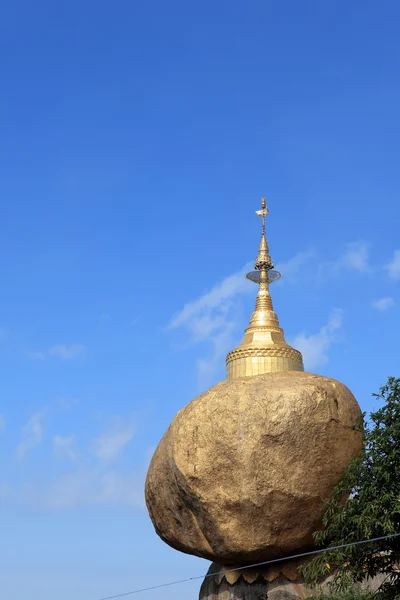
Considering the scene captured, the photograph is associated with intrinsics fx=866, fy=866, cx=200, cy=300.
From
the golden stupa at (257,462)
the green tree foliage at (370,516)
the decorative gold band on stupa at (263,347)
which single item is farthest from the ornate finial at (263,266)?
the green tree foliage at (370,516)

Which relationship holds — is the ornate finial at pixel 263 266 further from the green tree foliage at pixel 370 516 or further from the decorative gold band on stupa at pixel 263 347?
the green tree foliage at pixel 370 516

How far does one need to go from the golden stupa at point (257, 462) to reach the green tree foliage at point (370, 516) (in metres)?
0.82

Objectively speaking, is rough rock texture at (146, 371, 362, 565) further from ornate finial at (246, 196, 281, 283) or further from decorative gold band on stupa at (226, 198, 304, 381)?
ornate finial at (246, 196, 281, 283)

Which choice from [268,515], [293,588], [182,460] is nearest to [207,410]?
[182,460]

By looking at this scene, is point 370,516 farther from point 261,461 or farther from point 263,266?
point 263,266

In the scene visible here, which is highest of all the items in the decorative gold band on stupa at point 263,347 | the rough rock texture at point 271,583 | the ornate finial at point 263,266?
the ornate finial at point 263,266

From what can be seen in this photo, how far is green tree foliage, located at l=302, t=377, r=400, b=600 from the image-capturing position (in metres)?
18.9

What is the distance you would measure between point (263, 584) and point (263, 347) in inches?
251

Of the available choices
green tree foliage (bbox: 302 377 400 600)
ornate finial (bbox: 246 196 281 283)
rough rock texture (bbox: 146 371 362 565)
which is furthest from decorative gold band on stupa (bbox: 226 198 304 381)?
green tree foliage (bbox: 302 377 400 600)

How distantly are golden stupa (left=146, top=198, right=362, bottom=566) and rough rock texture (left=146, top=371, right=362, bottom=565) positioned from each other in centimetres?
2

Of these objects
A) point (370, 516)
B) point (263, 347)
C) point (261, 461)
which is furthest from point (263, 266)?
point (370, 516)

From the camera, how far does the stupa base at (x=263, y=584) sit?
21.2 m

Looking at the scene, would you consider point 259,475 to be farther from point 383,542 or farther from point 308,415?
point 383,542

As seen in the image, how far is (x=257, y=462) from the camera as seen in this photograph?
20.5m
